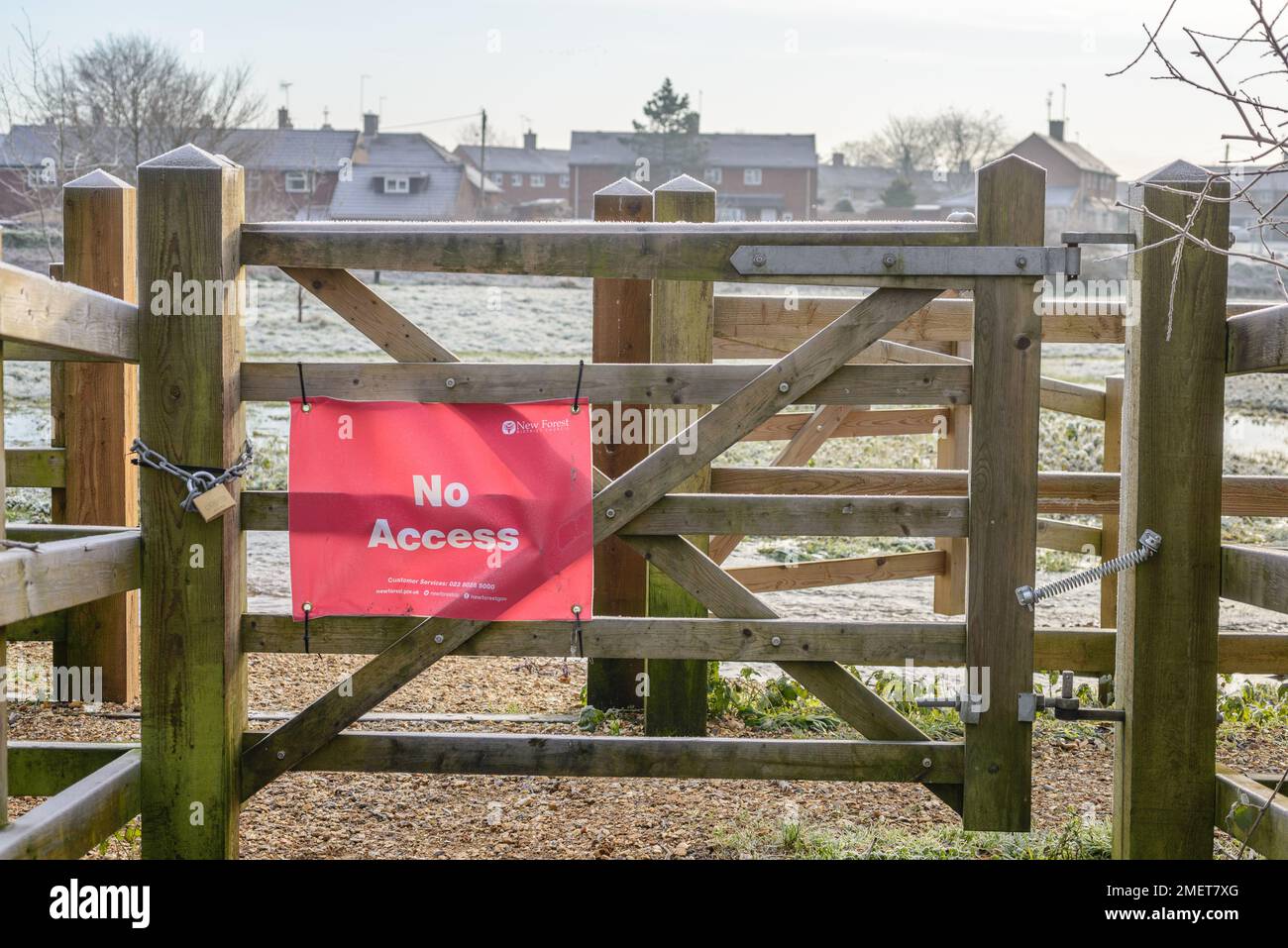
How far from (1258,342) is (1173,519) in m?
0.53

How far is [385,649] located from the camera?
3.60 metres

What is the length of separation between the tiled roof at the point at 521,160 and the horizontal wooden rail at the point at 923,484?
79.1 meters

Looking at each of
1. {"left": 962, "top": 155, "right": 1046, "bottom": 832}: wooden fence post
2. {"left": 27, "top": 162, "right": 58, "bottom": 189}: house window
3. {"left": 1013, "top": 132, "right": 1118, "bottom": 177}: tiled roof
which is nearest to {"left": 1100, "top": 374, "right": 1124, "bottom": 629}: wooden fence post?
{"left": 962, "top": 155, "right": 1046, "bottom": 832}: wooden fence post

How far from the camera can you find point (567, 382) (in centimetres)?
354

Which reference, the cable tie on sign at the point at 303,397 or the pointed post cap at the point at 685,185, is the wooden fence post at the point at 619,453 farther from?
the cable tie on sign at the point at 303,397

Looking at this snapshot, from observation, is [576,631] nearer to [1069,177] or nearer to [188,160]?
[188,160]

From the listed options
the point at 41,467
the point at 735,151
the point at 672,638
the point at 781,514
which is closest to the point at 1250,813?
the point at 781,514

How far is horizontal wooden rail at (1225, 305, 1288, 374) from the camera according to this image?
117 inches

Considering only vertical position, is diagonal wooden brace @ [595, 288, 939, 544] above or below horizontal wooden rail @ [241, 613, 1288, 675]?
above

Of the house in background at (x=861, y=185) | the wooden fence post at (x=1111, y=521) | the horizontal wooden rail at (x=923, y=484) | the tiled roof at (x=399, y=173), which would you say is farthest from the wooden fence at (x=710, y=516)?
the house in background at (x=861, y=185)

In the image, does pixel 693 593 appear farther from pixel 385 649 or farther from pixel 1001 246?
pixel 1001 246

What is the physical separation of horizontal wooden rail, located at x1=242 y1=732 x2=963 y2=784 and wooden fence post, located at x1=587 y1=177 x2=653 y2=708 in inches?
79.0

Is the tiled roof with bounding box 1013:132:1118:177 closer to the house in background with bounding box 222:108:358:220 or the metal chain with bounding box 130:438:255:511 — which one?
the house in background with bounding box 222:108:358:220

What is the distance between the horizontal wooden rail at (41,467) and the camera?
5731mm
